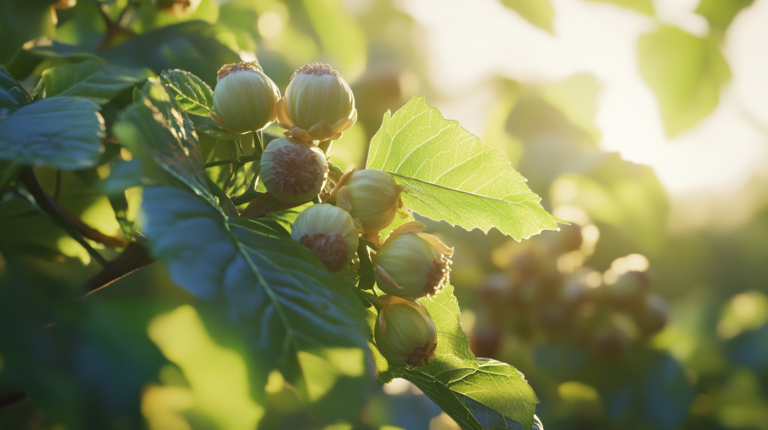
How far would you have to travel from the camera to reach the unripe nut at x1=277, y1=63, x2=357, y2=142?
0.28 metres

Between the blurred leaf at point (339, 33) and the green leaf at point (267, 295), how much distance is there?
71 centimetres

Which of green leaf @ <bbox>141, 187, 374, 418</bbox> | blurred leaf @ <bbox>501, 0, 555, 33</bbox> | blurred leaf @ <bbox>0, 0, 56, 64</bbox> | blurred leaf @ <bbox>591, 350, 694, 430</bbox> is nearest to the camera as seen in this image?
green leaf @ <bbox>141, 187, 374, 418</bbox>

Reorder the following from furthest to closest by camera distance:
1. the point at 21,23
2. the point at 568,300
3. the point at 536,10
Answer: the point at 568,300
the point at 536,10
the point at 21,23

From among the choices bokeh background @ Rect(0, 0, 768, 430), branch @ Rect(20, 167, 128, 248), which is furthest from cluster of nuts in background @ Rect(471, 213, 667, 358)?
branch @ Rect(20, 167, 128, 248)

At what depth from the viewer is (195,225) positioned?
20cm

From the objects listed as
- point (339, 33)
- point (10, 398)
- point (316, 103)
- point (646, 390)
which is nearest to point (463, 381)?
point (316, 103)

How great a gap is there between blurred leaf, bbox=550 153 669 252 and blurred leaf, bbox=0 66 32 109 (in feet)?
3.52

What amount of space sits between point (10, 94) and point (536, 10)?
51 cm

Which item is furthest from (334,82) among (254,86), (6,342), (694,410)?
(694,410)

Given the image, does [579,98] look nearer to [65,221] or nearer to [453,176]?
[453,176]

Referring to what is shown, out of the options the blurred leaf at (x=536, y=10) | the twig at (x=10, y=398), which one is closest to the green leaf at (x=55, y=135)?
the twig at (x=10, y=398)

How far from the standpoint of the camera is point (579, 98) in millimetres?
1120

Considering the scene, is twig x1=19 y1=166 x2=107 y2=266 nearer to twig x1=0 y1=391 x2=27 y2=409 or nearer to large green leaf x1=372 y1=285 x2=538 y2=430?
twig x1=0 y1=391 x2=27 y2=409

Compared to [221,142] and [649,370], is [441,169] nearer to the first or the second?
[221,142]
